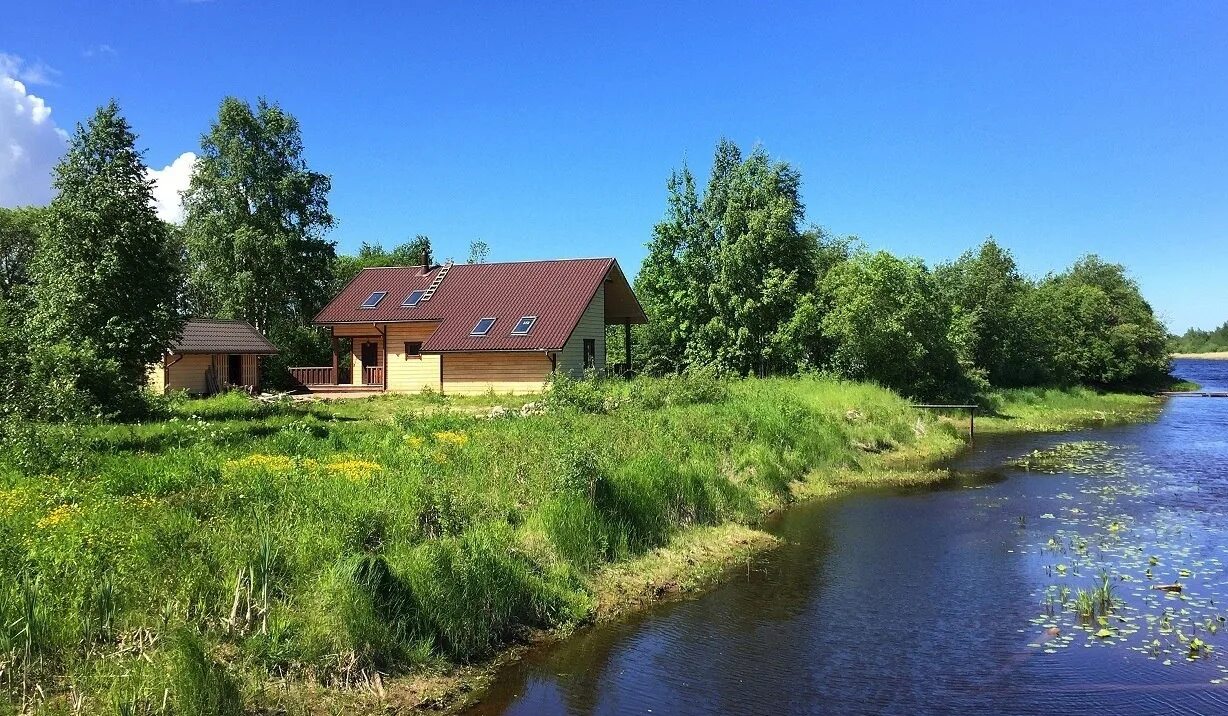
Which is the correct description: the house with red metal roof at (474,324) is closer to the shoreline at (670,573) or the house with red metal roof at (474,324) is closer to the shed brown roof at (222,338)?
the shed brown roof at (222,338)

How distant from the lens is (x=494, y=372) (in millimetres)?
31734

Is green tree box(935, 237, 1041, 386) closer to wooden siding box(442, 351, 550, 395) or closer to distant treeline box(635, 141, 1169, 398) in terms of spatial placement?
distant treeline box(635, 141, 1169, 398)

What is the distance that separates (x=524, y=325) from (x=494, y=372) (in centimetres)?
227

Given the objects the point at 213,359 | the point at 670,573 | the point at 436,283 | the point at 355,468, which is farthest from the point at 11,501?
the point at 213,359

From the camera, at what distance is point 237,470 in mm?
10773

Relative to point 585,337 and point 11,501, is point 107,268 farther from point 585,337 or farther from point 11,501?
point 585,337

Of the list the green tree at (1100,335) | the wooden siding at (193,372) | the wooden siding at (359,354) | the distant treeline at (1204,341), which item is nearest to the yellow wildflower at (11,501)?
the wooden siding at (193,372)

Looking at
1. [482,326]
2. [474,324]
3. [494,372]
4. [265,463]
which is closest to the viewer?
[265,463]

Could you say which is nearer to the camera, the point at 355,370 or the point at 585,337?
the point at 585,337

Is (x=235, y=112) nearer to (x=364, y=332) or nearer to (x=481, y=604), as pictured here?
(x=364, y=332)

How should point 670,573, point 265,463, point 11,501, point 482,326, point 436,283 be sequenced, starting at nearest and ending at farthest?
point 11,501 < point 265,463 < point 670,573 < point 482,326 < point 436,283

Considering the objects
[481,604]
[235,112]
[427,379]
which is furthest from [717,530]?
[235,112]

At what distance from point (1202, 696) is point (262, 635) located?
912 cm

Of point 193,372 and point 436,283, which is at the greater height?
point 436,283
